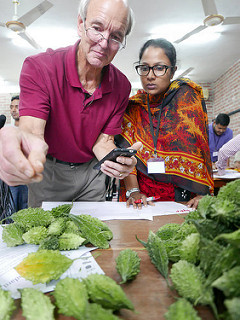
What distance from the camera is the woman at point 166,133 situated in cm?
173

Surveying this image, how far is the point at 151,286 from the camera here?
592 millimetres

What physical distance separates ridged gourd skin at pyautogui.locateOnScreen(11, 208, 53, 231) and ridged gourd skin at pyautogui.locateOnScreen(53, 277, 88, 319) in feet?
1.22

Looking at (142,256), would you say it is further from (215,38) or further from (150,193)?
(215,38)

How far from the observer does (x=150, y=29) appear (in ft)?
17.4

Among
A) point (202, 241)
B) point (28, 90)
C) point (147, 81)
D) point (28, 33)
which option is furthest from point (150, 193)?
point (28, 33)

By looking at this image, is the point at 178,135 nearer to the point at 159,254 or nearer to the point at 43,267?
the point at 159,254

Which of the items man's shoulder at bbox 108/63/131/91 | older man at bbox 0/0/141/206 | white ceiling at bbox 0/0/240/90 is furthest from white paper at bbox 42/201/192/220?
white ceiling at bbox 0/0/240/90

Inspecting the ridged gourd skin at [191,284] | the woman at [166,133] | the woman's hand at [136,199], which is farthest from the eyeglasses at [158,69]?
the ridged gourd skin at [191,284]

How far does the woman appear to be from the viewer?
173cm

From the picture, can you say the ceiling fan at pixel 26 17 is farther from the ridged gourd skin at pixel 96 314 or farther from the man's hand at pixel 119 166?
the ridged gourd skin at pixel 96 314

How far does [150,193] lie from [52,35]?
16.8 feet

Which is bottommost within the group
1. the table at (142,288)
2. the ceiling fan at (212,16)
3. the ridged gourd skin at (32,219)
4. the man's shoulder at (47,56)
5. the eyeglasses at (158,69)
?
the table at (142,288)

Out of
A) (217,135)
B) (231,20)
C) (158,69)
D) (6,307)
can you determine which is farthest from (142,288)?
(231,20)

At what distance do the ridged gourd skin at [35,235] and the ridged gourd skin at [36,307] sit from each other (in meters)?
0.31
